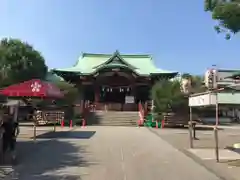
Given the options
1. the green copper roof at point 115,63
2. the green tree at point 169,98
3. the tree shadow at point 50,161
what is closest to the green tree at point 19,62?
the green copper roof at point 115,63

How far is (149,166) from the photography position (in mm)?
9398

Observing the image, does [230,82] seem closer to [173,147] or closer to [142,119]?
[173,147]

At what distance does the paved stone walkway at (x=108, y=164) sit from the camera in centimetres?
809

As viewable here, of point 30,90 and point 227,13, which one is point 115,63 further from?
point 227,13

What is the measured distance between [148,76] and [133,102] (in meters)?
3.30

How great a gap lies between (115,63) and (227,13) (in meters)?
26.1

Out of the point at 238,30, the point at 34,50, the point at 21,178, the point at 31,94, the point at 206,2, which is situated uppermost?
the point at 34,50

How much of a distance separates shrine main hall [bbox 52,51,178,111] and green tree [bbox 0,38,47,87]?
22.1 feet

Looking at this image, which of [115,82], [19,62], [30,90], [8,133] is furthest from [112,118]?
[8,133]

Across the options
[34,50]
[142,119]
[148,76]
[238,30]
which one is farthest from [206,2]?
[34,50]

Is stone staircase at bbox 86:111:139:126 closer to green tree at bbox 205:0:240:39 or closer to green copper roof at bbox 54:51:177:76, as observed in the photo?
green copper roof at bbox 54:51:177:76

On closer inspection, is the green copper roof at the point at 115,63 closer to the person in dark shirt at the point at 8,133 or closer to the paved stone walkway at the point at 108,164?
the paved stone walkway at the point at 108,164

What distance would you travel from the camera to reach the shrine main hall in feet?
118

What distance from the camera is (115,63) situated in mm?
37156
